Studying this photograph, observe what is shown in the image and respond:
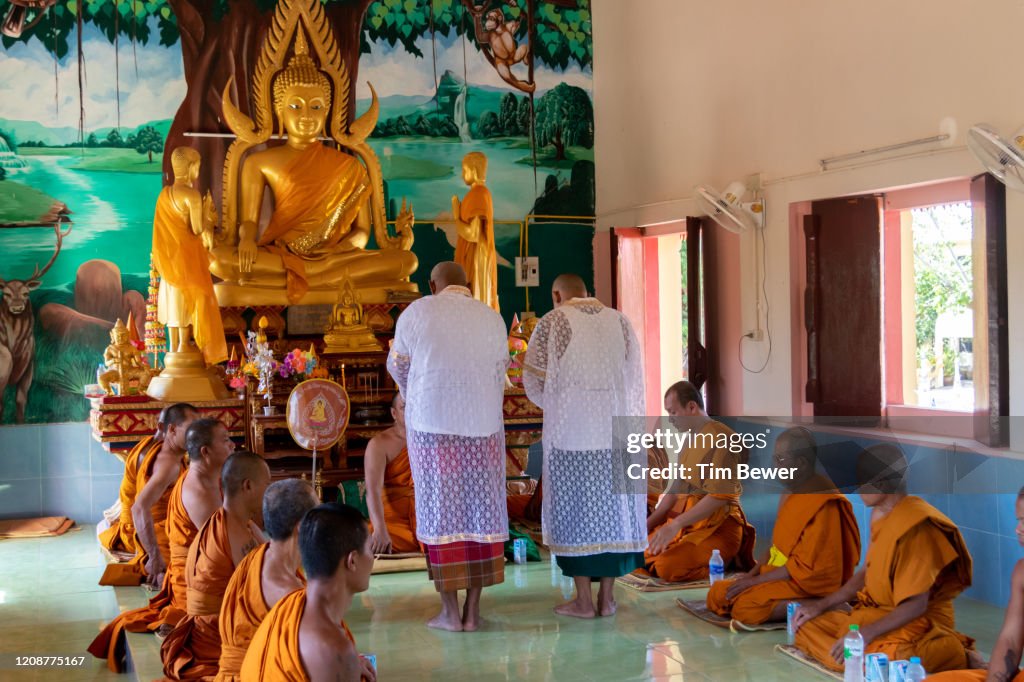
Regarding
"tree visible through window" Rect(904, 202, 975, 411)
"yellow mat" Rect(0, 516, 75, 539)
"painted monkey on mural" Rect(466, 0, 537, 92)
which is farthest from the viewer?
"painted monkey on mural" Rect(466, 0, 537, 92)

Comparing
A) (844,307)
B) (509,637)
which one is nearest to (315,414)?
(509,637)

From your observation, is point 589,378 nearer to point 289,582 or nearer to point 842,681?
point 842,681

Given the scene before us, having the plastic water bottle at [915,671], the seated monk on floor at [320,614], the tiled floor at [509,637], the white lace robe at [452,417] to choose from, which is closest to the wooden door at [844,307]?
the tiled floor at [509,637]

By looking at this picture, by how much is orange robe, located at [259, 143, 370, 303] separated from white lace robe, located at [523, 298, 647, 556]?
4.26m

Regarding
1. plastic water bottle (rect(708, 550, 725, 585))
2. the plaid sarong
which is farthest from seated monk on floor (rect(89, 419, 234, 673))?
plastic water bottle (rect(708, 550, 725, 585))

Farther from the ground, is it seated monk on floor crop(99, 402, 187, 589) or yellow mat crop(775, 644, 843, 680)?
seated monk on floor crop(99, 402, 187, 589)

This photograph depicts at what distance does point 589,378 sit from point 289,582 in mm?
2126

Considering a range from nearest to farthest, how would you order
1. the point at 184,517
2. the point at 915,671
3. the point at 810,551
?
the point at 915,671
the point at 184,517
the point at 810,551

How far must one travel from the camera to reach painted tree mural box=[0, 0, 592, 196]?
9180mm

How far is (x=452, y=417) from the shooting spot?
5320 mm

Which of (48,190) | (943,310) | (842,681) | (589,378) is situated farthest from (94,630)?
(943,310)

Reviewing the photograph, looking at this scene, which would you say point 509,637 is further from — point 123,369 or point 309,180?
point 309,180

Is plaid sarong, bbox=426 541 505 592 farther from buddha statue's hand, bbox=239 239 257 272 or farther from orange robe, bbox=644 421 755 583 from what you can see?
buddha statue's hand, bbox=239 239 257 272

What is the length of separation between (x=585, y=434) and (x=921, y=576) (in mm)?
1660
